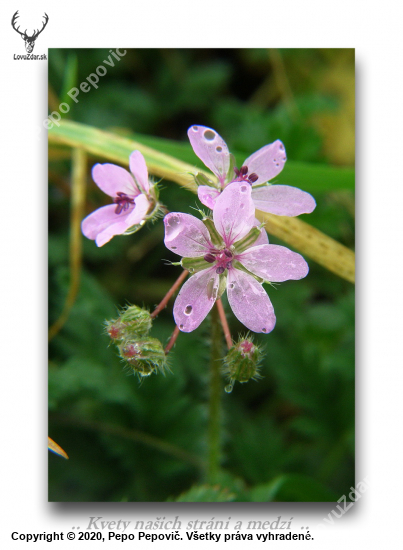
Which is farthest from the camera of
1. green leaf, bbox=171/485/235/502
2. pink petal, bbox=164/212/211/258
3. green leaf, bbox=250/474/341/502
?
green leaf, bbox=250/474/341/502

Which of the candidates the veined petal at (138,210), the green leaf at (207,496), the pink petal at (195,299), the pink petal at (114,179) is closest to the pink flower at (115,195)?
the pink petal at (114,179)

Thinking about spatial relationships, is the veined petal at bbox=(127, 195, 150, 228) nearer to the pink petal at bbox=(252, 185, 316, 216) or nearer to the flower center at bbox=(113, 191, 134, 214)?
the flower center at bbox=(113, 191, 134, 214)

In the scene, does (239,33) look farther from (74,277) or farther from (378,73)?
(74,277)

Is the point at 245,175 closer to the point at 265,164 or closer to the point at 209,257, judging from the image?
the point at 265,164

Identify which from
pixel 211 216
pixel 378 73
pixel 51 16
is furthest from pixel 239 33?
pixel 211 216

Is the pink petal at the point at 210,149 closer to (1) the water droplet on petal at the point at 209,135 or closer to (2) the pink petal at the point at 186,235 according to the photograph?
(1) the water droplet on petal at the point at 209,135

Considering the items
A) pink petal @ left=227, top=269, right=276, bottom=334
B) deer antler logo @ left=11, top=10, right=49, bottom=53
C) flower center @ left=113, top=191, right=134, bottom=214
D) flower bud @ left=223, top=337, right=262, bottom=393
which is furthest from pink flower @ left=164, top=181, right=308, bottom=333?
deer antler logo @ left=11, top=10, right=49, bottom=53
